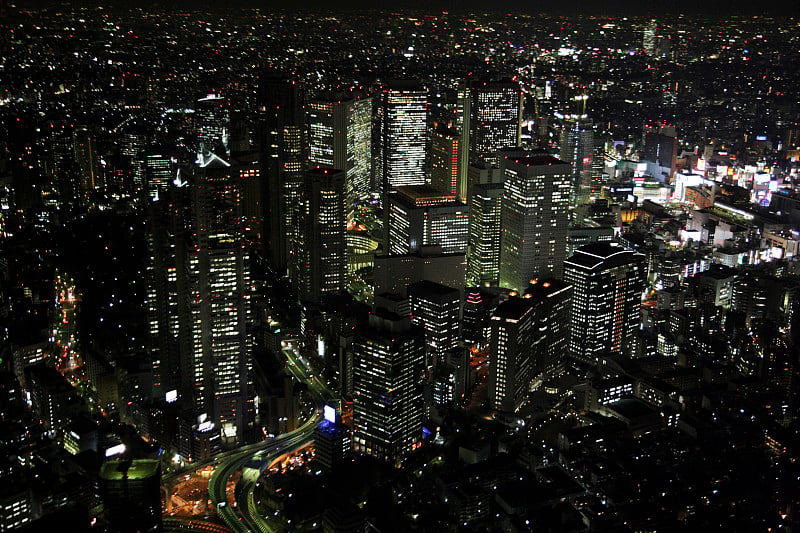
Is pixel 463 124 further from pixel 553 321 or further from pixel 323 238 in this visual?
pixel 553 321

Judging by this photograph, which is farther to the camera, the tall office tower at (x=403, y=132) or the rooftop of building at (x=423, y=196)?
the tall office tower at (x=403, y=132)

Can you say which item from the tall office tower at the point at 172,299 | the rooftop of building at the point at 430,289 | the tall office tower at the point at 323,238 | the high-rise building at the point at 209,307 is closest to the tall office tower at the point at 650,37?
the tall office tower at the point at 323,238

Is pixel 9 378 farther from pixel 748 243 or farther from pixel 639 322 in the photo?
pixel 748 243

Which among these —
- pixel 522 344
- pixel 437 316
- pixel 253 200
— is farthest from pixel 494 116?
pixel 522 344

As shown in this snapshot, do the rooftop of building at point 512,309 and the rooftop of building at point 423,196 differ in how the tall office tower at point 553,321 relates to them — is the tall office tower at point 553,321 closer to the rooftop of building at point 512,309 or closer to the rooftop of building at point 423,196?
the rooftop of building at point 512,309

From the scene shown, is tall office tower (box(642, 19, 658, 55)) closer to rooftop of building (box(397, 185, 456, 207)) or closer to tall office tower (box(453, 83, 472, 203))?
tall office tower (box(453, 83, 472, 203))

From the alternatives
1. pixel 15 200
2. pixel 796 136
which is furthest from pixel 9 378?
pixel 796 136

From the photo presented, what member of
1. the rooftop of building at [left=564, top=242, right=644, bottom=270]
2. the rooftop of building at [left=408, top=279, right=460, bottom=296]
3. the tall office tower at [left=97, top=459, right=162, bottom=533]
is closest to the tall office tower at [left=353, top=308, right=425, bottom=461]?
the rooftop of building at [left=408, top=279, right=460, bottom=296]
